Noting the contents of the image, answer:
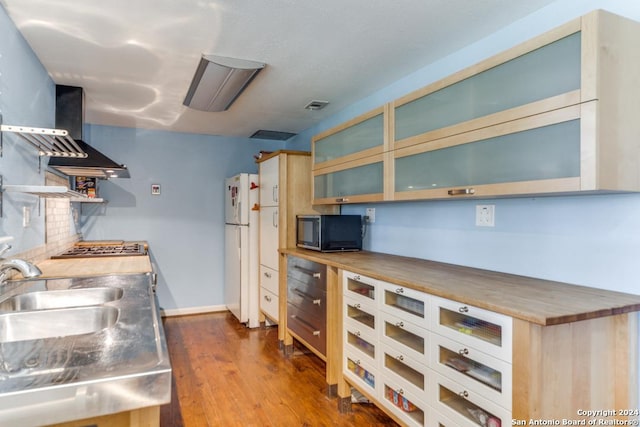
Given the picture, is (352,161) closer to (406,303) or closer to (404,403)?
(406,303)

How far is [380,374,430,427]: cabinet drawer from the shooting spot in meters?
1.76

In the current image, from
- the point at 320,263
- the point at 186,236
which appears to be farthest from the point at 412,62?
the point at 186,236

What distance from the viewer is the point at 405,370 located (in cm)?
193

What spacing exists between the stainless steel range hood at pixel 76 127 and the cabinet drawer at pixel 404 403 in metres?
2.31

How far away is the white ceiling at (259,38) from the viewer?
5.96 ft

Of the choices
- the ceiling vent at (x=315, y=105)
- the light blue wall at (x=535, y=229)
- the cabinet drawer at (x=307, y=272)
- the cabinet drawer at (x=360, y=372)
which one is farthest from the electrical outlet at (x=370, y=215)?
the cabinet drawer at (x=360, y=372)

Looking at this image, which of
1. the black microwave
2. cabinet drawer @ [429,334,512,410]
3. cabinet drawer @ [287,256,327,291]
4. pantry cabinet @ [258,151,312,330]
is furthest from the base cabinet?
pantry cabinet @ [258,151,312,330]

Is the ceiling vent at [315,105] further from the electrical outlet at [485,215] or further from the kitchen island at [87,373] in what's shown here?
the kitchen island at [87,373]

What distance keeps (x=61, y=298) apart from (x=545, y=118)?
219 centimetres

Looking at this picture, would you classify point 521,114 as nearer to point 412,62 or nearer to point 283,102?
point 412,62

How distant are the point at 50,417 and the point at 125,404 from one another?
129mm

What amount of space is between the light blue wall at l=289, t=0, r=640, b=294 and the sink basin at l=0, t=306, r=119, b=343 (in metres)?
1.83

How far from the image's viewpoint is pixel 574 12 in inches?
67.2

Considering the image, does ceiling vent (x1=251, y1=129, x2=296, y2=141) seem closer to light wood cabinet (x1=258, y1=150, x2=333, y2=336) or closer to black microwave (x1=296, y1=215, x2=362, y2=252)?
light wood cabinet (x1=258, y1=150, x2=333, y2=336)
